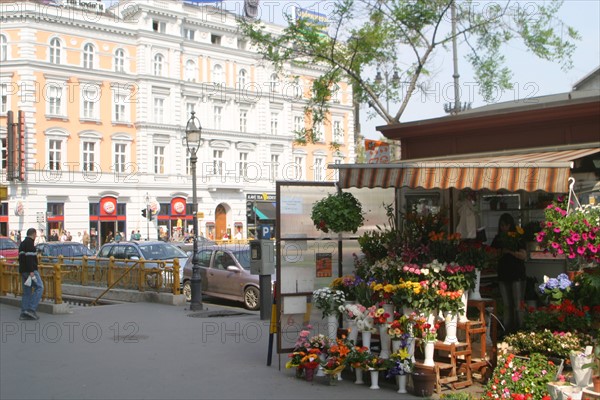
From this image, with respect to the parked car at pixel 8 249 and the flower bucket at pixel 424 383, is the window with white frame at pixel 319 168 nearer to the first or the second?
the parked car at pixel 8 249

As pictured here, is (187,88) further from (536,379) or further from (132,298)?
(536,379)

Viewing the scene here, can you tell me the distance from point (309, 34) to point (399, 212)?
10.7 metres

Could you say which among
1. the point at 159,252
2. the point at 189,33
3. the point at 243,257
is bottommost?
the point at 159,252

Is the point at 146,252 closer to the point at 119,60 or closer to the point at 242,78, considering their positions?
the point at 119,60

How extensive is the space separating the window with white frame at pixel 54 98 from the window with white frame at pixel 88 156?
2.93 meters

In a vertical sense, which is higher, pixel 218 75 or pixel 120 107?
pixel 218 75

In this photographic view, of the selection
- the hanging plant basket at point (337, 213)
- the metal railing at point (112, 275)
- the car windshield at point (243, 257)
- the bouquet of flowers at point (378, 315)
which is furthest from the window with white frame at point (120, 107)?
the bouquet of flowers at point (378, 315)

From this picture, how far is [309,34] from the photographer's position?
20.2 m

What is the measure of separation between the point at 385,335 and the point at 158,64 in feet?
158

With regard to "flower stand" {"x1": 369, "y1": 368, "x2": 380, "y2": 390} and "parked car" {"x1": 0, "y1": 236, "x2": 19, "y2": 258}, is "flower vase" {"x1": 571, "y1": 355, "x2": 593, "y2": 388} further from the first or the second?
"parked car" {"x1": 0, "y1": 236, "x2": 19, "y2": 258}

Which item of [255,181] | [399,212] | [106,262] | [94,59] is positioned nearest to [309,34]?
[106,262]

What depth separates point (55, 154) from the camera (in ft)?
161

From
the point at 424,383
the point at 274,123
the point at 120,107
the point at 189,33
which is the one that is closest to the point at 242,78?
the point at 274,123

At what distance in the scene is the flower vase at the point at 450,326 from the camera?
818 centimetres
